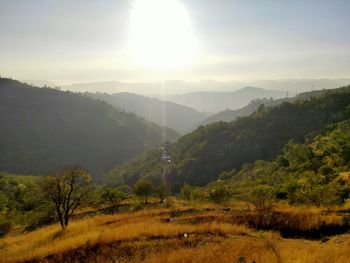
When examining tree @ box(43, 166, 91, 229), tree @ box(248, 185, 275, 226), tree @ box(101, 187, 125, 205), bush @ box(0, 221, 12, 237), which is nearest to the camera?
tree @ box(248, 185, 275, 226)

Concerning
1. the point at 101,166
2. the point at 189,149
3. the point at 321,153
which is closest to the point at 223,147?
the point at 189,149

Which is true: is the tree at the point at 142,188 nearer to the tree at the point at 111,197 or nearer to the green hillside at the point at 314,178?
the tree at the point at 111,197

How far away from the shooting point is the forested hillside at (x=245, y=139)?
113 meters

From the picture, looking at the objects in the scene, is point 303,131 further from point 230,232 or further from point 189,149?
point 230,232

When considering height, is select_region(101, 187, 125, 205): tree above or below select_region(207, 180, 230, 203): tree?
below

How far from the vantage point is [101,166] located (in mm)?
197125

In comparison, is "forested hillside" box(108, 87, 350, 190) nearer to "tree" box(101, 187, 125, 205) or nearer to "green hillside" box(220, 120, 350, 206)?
"green hillside" box(220, 120, 350, 206)

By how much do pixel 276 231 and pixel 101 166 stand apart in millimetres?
188985

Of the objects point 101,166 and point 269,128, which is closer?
point 269,128

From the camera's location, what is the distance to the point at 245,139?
119562 mm

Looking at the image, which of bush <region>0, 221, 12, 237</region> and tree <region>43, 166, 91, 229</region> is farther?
bush <region>0, 221, 12, 237</region>

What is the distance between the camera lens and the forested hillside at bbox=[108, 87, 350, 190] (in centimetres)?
11344

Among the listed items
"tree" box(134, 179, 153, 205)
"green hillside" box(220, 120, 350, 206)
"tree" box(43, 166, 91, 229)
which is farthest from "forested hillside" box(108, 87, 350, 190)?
"tree" box(43, 166, 91, 229)

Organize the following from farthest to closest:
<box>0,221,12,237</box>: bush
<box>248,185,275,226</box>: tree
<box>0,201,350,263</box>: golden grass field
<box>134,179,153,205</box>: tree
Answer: <box>134,179,153,205</box>: tree, <box>0,221,12,237</box>: bush, <box>248,185,275,226</box>: tree, <box>0,201,350,263</box>: golden grass field
